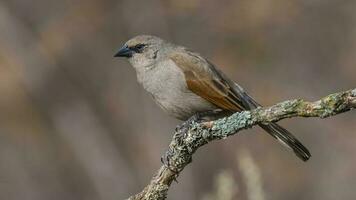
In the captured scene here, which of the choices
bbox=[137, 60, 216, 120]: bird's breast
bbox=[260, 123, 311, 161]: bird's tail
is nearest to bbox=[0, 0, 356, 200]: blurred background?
bbox=[137, 60, 216, 120]: bird's breast

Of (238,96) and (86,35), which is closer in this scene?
(238,96)

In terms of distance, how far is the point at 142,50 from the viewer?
7.17 m

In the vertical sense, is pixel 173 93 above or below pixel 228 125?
above

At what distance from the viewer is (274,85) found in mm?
12758

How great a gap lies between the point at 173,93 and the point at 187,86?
0.12m

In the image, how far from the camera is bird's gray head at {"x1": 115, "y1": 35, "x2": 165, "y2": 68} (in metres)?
6.95

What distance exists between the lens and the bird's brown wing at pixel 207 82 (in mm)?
6227

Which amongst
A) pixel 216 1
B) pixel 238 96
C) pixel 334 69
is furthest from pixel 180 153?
pixel 334 69

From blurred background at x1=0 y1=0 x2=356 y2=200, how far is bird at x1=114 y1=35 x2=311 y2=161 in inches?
202

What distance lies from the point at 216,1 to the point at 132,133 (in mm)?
2267

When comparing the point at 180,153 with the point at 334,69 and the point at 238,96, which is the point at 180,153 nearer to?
the point at 238,96

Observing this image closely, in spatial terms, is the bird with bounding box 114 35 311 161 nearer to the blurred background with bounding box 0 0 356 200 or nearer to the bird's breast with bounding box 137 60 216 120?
the bird's breast with bounding box 137 60 216 120

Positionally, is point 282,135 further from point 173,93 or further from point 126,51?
point 126,51

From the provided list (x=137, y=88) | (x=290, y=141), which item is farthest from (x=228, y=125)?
(x=137, y=88)
